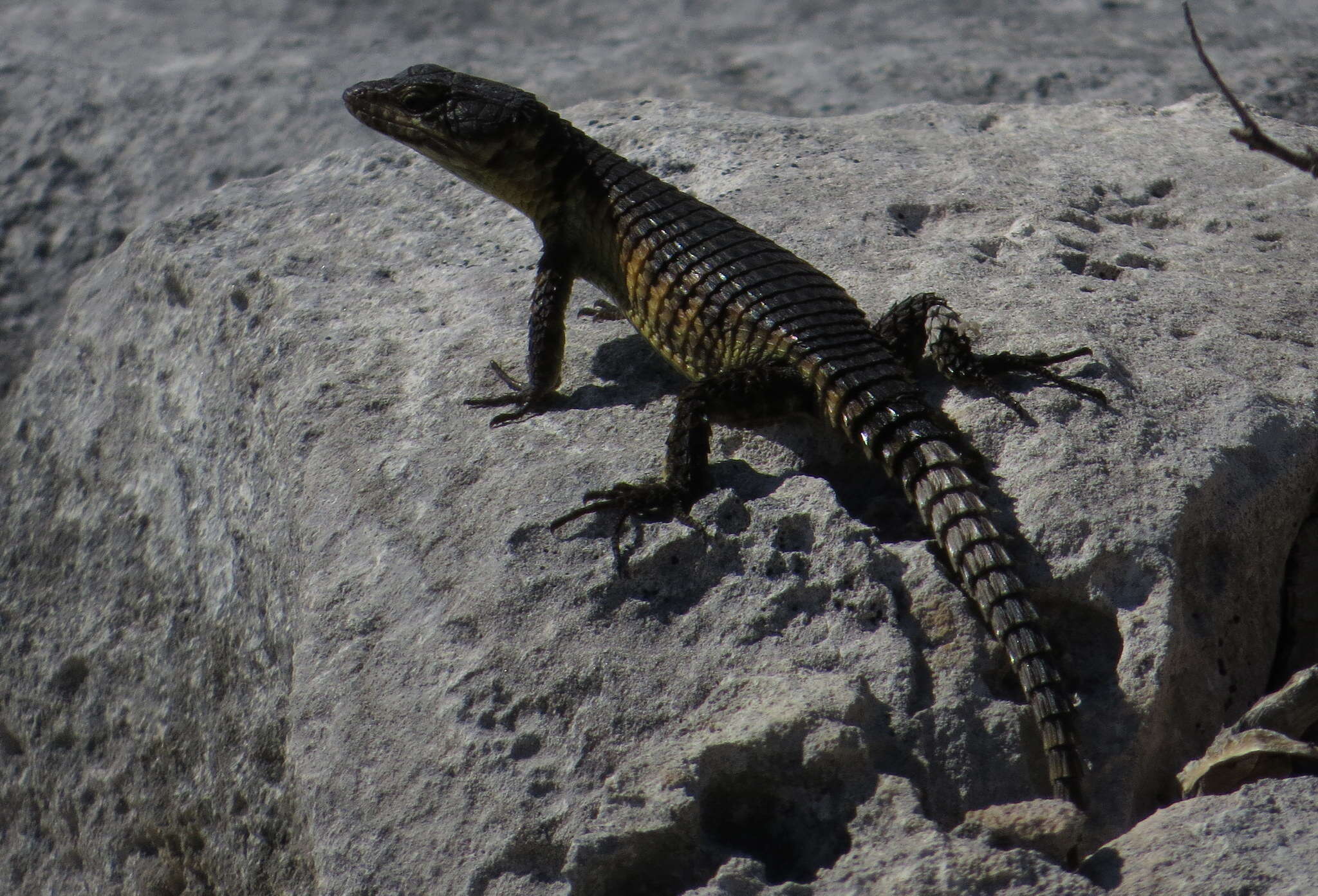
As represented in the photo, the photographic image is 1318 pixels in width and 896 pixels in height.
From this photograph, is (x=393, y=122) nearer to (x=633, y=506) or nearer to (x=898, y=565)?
(x=633, y=506)

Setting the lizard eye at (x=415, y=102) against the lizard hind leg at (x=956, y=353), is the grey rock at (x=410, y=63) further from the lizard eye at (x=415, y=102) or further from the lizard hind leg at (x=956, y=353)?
the lizard hind leg at (x=956, y=353)

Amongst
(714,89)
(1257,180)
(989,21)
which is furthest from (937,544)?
(989,21)

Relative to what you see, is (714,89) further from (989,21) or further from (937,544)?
(937,544)

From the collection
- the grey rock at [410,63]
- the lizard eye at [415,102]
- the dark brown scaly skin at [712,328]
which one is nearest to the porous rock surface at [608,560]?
the dark brown scaly skin at [712,328]

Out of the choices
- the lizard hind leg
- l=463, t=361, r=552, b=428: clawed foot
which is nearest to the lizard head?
l=463, t=361, r=552, b=428: clawed foot

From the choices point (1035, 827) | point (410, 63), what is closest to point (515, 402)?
point (1035, 827)

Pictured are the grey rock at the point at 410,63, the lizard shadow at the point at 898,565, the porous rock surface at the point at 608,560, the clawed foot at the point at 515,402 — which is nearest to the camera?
the porous rock surface at the point at 608,560

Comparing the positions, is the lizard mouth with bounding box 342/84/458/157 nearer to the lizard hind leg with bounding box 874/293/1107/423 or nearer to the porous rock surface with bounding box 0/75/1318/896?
the porous rock surface with bounding box 0/75/1318/896
